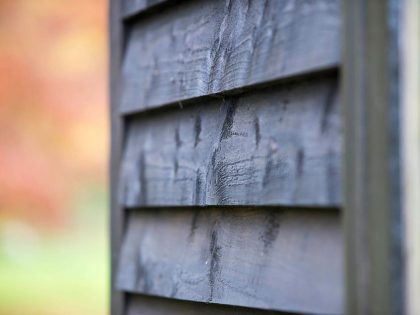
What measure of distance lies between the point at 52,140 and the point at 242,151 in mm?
7281

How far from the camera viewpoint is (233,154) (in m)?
1.40

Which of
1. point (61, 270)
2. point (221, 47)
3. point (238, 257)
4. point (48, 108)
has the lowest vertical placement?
point (61, 270)

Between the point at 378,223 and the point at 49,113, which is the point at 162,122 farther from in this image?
the point at 49,113

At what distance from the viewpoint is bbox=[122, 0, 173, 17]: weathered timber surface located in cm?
175

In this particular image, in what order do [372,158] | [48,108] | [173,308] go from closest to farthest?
[372,158] < [173,308] < [48,108]

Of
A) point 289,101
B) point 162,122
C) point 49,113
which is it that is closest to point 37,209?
point 49,113

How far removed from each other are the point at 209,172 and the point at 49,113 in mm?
7198

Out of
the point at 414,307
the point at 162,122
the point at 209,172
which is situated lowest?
the point at 414,307

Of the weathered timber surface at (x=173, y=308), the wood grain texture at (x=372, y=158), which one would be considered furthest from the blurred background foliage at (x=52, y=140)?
the wood grain texture at (x=372, y=158)

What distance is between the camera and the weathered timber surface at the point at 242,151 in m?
1.12

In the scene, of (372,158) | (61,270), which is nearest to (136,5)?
(372,158)

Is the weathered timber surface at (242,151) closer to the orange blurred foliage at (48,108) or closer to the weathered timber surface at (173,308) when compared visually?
the weathered timber surface at (173,308)

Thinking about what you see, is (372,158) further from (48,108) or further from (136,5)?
(48,108)

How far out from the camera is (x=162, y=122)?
172 centimetres
